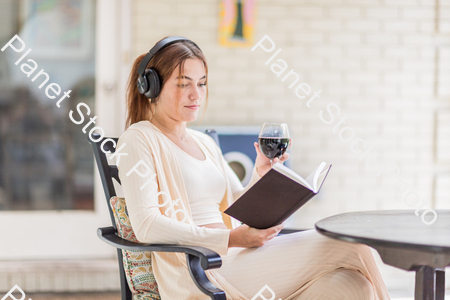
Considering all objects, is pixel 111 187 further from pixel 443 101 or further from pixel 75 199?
pixel 443 101

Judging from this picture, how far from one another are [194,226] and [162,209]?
6.9 inches

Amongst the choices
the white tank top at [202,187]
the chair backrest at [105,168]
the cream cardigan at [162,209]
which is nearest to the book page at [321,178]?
the cream cardigan at [162,209]

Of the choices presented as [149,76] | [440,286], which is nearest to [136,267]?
[149,76]

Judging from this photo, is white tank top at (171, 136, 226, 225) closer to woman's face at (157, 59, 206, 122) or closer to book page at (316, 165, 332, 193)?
woman's face at (157, 59, 206, 122)

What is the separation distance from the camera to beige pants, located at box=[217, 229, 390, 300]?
1390mm

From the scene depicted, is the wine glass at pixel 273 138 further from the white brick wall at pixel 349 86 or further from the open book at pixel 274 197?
the white brick wall at pixel 349 86

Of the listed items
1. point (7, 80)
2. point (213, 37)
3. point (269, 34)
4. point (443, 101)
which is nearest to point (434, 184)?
point (443, 101)

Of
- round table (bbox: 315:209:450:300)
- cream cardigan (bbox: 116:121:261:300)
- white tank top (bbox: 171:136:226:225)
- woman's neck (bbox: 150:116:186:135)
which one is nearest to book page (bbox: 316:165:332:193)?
round table (bbox: 315:209:450:300)

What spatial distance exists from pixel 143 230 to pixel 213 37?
1.97 metres

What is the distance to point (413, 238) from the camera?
45.2 inches

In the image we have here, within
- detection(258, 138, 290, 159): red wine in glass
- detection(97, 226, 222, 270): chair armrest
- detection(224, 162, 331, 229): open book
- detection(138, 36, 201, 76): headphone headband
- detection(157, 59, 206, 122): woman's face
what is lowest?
detection(97, 226, 222, 270): chair armrest

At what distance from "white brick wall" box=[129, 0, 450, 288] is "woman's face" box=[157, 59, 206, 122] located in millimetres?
1419

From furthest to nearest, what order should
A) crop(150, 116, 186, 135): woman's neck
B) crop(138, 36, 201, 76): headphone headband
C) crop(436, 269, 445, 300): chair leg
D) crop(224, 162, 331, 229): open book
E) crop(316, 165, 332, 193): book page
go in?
crop(150, 116, 186, 135): woman's neck < crop(138, 36, 201, 76): headphone headband < crop(436, 269, 445, 300): chair leg < crop(316, 165, 332, 193): book page < crop(224, 162, 331, 229): open book

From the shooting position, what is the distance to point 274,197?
51.7 inches
